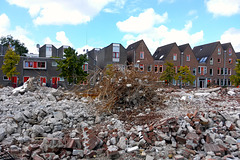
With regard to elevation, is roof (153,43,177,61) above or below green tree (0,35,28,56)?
below

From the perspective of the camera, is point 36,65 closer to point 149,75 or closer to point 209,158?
point 149,75

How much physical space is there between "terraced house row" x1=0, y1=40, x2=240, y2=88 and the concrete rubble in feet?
83.2

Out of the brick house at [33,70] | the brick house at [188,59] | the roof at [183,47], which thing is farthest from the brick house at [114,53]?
the roof at [183,47]

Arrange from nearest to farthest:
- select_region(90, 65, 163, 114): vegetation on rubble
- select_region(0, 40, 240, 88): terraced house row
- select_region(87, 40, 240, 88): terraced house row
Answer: select_region(90, 65, 163, 114): vegetation on rubble
select_region(0, 40, 240, 88): terraced house row
select_region(87, 40, 240, 88): terraced house row

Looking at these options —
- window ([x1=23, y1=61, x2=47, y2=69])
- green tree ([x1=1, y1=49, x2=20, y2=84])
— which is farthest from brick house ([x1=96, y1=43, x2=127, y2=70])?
green tree ([x1=1, y1=49, x2=20, y2=84])

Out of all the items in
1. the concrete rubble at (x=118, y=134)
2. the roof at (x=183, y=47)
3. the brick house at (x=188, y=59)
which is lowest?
the concrete rubble at (x=118, y=134)

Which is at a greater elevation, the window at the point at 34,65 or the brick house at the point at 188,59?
the brick house at the point at 188,59

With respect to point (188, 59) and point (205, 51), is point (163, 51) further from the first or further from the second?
point (205, 51)

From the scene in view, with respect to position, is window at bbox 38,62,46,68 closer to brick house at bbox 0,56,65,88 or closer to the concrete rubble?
brick house at bbox 0,56,65,88

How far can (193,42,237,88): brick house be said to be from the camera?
42.9 meters

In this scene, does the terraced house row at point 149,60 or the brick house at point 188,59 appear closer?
the terraced house row at point 149,60

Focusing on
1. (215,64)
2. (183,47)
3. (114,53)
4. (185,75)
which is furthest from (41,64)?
(215,64)

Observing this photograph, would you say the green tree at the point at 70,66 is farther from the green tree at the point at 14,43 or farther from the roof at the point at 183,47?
the green tree at the point at 14,43

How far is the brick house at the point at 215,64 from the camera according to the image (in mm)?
42938
